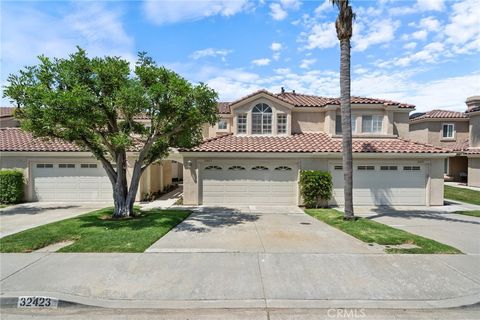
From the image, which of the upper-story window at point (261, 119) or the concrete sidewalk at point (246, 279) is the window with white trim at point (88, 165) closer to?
the concrete sidewalk at point (246, 279)

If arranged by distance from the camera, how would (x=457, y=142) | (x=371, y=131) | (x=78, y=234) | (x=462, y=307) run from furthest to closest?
(x=457, y=142) → (x=371, y=131) → (x=78, y=234) → (x=462, y=307)

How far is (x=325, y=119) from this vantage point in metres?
17.0

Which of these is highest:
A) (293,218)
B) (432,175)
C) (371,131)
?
(371,131)

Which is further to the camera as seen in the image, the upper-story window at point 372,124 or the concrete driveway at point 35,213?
the upper-story window at point 372,124

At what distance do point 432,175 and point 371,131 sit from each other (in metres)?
3.96

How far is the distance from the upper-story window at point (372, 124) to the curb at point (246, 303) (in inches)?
512

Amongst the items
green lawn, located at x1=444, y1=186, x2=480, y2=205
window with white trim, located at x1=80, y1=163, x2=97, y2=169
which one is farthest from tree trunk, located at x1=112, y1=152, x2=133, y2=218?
green lawn, located at x1=444, y1=186, x2=480, y2=205

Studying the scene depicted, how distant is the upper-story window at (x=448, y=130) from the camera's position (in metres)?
26.4

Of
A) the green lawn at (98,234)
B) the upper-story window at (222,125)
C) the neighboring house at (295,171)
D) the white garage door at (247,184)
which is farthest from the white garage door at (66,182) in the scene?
the upper-story window at (222,125)

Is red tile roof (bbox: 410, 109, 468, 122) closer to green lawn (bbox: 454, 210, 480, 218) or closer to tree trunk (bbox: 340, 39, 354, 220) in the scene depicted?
green lawn (bbox: 454, 210, 480, 218)


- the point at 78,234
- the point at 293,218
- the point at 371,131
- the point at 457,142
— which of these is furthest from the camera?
the point at 457,142

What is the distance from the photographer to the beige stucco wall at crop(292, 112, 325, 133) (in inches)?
677

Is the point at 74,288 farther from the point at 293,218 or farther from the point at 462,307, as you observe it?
the point at 293,218

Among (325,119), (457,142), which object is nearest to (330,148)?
(325,119)
